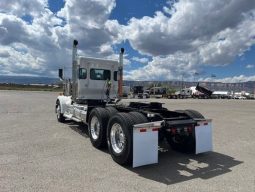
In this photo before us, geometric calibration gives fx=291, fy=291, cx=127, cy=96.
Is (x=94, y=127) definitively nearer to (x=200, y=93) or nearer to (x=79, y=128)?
(x=79, y=128)

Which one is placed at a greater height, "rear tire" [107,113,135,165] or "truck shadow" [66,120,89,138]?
"rear tire" [107,113,135,165]

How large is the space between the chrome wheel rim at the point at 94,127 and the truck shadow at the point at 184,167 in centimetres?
63

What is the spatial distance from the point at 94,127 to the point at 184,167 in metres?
3.18

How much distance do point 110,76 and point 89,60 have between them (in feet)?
3.89

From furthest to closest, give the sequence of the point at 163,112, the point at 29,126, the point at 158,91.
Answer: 1. the point at 158,91
2. the point at 29,126
3. the point at 163,112

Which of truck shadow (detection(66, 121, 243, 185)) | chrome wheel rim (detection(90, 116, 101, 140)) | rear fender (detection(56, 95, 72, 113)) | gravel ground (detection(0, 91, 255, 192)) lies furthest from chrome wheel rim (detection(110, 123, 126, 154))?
rear fender (detection(56, 95, 72, 113))

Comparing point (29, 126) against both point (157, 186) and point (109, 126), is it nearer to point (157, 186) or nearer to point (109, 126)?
point (109, 126)

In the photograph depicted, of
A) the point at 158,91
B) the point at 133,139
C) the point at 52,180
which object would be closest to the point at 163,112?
the point at 133,139

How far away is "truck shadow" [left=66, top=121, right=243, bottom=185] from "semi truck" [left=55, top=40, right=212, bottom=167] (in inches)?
8.7

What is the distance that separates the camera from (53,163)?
659 centimetres

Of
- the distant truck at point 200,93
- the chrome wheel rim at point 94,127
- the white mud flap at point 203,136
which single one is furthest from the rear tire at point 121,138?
the distant truck at point 200,93

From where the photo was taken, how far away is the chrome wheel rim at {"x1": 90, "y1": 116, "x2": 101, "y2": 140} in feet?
27.6

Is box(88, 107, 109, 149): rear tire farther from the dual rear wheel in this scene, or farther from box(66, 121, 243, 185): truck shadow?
box(66, 121, 243, 185): truck shadow

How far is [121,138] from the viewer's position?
707 cm
